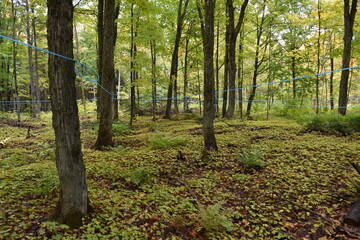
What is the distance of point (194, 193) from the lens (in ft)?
12.5

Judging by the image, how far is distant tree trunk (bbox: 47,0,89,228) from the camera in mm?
2326

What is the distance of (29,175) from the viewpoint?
3.97 m

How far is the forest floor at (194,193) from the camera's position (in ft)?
8.86

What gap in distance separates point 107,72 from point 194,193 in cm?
447

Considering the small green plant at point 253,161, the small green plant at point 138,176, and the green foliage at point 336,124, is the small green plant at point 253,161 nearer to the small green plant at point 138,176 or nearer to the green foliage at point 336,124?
the small green plant at point 138,176

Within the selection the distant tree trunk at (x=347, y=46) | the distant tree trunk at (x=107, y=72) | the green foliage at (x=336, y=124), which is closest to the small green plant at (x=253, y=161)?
the distant tree trunk at (x=107, y=72)

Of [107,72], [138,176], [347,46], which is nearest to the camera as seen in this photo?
[138,176]

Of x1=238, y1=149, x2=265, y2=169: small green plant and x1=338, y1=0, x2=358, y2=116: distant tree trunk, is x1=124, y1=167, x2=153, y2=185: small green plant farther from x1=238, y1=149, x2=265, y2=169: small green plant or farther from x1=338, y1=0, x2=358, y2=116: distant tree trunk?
x1=338, y1=0, x2=358, y2=116: distant tree trunk

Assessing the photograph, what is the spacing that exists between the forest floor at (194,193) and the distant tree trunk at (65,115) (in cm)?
24

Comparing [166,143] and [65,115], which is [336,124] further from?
[65,115]

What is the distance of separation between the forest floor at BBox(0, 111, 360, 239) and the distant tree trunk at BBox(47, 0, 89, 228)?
0.24 meters

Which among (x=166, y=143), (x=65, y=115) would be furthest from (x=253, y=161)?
(x=65, y=115)

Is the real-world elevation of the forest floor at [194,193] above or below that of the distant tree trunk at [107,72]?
below

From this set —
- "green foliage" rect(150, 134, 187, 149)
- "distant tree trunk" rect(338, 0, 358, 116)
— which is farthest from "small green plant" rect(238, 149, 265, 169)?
"distant tree trunk" rect(338, 0, 358, 116)
